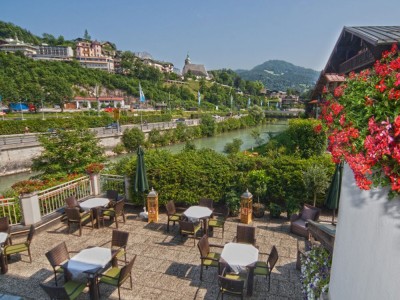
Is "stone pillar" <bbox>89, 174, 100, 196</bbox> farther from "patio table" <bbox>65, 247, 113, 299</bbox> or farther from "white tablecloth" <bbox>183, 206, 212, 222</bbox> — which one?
"patio table" <bbox>65, 247, 113, 299</bbox>

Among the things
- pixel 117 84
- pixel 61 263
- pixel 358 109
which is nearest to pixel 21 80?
pixel 117 84

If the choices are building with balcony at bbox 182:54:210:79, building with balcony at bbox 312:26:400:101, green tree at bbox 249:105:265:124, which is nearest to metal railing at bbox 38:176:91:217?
A: building with balcony at bbox 312:26:400:101

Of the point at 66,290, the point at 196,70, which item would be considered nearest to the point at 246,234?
the point at 66,290

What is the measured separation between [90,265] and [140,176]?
403 centimetres

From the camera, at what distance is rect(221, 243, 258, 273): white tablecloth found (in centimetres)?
502

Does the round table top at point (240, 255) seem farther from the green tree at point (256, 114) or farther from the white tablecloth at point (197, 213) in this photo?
the green tree at point (256, 114)

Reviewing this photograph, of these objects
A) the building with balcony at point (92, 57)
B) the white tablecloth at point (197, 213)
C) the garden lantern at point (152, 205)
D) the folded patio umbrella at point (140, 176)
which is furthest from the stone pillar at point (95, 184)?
the building with balcony at point (92, 57)

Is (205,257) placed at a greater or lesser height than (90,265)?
lesser

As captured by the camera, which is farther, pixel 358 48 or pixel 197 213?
pixel 358 48

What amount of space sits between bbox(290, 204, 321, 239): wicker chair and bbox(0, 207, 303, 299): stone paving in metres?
0.27

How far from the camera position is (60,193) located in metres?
9.01

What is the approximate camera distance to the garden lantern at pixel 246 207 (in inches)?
329

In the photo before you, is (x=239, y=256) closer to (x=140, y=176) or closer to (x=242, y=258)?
(x=242, y=258)

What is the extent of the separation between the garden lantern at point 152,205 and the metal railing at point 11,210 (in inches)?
150
